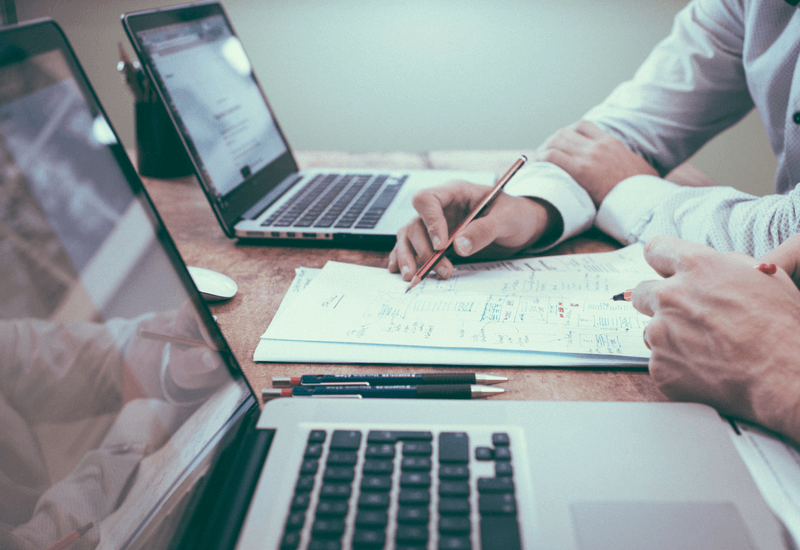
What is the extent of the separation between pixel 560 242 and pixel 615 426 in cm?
40

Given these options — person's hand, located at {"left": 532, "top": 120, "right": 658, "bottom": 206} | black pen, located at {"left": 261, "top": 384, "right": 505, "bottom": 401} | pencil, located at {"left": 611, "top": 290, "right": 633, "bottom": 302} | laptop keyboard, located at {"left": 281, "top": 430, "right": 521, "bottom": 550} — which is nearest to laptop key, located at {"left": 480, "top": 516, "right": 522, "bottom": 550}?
laptop keyboard, located at {"left": 281, "top": 430, "right": 521, "bottom": 550}

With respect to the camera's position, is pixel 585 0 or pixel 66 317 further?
pixel 585 0

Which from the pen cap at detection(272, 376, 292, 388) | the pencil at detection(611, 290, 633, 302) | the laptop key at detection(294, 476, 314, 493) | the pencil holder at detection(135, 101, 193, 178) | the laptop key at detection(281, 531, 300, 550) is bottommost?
the pencil at detection(611, 290, 633, 302)

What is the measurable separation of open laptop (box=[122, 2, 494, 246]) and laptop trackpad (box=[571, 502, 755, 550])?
0.44m

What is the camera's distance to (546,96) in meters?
1.75

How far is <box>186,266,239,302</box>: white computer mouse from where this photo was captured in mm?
536

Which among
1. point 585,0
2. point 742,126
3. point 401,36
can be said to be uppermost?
point 401,36

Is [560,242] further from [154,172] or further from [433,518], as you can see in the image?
[154,172]

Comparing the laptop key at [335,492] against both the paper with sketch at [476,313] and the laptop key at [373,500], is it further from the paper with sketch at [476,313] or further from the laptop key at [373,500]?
the paper with sketch at [476,313]

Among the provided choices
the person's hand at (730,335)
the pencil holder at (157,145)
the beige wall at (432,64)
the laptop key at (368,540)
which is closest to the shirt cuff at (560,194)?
the person's hand at (730,335)

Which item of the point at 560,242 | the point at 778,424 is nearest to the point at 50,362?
the point at 778,424

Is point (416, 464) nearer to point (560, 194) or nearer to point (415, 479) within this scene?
point (415, 479)

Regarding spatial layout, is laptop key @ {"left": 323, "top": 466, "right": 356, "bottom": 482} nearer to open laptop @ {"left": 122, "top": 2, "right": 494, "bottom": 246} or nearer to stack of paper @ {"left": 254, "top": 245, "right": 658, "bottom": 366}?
stack of paper @ {"left": 254, "top": 245, "right": 658, "bottom": 366}

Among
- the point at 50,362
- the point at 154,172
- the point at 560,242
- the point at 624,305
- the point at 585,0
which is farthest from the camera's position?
the point at 585,0
